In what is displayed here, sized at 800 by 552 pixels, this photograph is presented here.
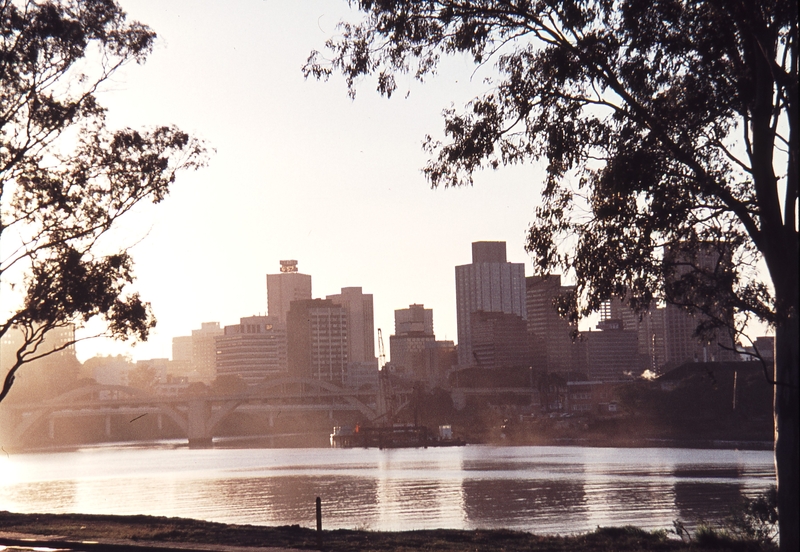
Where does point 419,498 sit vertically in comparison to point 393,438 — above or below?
above

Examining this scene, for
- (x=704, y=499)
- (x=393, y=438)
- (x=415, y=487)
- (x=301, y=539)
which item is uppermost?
(x=301, y=539)

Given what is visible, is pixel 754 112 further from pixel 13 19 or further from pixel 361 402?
pixel 361 402

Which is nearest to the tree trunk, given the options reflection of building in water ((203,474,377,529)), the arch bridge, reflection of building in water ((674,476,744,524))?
reflection of building in water ((203,474,377,529))

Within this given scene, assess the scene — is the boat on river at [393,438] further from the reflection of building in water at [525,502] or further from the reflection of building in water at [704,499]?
the reflection of building in water at [704,499]

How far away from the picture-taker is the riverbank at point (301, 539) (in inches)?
783

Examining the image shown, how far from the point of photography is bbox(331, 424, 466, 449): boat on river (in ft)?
523

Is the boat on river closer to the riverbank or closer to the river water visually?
the river water

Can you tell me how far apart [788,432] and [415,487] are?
5891 cm

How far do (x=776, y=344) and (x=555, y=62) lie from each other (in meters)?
7.30

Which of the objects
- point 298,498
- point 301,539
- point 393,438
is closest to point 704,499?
point 298,498

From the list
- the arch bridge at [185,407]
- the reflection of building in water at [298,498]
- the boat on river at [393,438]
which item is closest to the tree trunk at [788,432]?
the reflection of building in water at [298,498]

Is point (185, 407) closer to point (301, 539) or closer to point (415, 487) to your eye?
point (415, 487)

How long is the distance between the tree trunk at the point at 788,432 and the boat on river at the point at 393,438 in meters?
140

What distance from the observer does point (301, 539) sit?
21.2m
